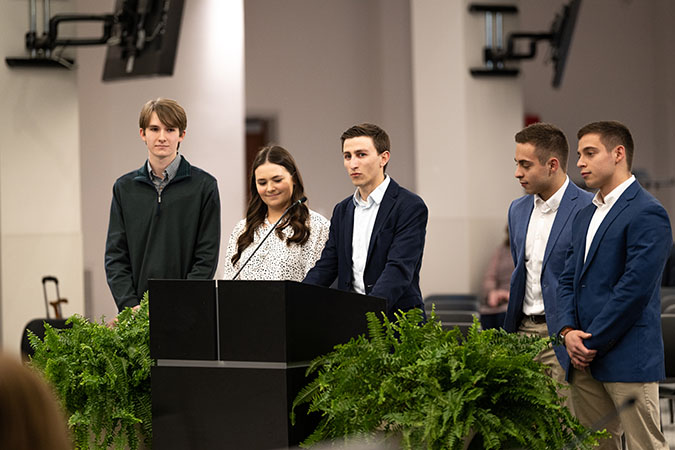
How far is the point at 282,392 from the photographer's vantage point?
2637 millimetres

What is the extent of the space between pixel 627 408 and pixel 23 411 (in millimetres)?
2612

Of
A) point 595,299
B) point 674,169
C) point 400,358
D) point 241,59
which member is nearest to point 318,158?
point 241,59

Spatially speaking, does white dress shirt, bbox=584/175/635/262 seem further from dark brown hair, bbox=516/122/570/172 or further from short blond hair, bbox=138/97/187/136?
short blond hair, bbox=138/97/187/136

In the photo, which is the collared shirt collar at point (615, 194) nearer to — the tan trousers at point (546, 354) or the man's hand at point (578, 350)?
the man's hand at point (578, 350)

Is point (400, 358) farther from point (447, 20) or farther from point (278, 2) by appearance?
point (278, 2)

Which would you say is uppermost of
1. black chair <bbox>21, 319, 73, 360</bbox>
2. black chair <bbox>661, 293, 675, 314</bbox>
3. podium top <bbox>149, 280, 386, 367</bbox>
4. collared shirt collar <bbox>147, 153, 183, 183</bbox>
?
collared shirt collar <bbox>147, 153, 183, 183</bbox>

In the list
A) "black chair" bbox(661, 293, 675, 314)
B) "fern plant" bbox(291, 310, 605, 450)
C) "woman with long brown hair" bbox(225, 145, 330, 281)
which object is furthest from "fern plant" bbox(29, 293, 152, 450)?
"black chair" bbox(661, 293, 675, 314)

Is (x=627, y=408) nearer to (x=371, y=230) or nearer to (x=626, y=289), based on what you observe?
(x=626, y=289)

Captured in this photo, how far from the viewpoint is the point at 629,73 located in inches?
502


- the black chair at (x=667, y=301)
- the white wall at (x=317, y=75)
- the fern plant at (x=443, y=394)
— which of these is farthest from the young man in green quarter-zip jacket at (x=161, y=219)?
the white wall at (x=317, y=75)

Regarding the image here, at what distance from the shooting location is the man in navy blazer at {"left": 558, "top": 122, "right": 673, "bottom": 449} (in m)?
3.26

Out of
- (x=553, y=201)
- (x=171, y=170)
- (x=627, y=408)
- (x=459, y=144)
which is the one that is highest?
(x=459, y=144)

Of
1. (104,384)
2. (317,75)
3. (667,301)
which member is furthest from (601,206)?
(317,75)

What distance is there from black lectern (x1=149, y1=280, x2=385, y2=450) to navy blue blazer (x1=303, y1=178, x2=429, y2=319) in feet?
1.69
